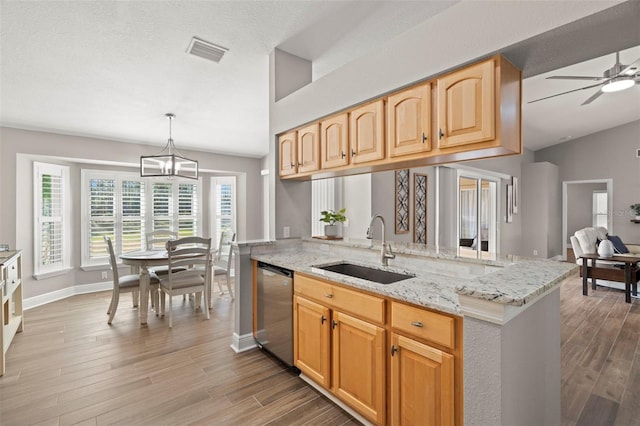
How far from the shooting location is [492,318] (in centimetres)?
115

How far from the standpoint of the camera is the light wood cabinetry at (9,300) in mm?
2630

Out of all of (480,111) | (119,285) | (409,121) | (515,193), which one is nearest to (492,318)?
(480,111)

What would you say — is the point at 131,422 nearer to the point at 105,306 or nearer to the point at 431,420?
the point at 431,420

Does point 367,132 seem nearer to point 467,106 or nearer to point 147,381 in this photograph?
point 467,106

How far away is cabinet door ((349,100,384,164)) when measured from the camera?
84.4 inches

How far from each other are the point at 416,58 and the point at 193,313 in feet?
12.7

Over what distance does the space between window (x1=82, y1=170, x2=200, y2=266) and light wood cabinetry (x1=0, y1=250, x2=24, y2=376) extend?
5.69ft

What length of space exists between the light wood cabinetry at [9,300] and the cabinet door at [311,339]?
97.2 inches

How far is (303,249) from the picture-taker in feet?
10.6

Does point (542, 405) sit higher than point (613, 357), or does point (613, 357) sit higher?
point (542, 405)

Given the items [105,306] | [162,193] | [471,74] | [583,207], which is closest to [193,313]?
[105,306]

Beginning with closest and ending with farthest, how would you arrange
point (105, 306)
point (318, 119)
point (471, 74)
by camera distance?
1. point (471, 74)
2. point (318, 119)
3. point (105, 306)

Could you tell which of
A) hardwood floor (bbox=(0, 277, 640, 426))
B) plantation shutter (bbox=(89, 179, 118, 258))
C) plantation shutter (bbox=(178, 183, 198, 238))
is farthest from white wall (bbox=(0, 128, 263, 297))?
hardwood floor (bbox=(0, 277, 640, 426))

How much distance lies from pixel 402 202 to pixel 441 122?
3077mm
